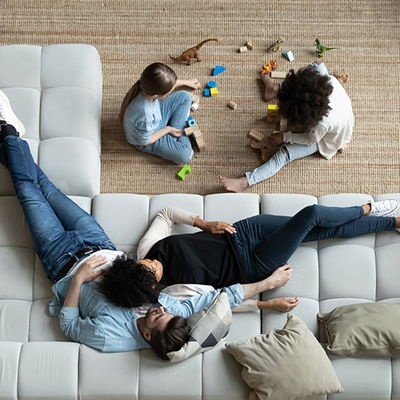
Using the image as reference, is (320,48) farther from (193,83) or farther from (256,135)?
(193,83)

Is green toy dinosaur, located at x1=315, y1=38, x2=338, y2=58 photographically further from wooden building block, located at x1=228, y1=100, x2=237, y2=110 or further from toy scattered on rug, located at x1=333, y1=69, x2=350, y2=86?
wooden building block, located at x1=228, y1=100, x2=237, y2=110

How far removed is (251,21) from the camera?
2.65 m

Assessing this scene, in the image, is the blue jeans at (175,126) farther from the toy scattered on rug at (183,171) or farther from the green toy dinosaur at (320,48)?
the green toy dinosaur at (320,48)

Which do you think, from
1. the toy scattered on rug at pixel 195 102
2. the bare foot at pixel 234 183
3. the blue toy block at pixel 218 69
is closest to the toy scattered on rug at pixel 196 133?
the toy scattered on rug at pixel 195 102

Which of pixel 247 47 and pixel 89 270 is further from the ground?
pixel 247 47

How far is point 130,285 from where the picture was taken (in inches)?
66.9

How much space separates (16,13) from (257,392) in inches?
→ 107

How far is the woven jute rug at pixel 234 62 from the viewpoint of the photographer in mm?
2508

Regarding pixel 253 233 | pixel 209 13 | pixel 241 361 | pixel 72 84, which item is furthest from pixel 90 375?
pixel 209 13

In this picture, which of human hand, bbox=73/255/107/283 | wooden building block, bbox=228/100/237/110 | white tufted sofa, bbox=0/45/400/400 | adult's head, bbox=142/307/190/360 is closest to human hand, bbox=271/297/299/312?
white tufted sofa, bbox=0/45/400/400

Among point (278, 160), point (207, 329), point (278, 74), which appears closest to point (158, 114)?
point (278, 160)

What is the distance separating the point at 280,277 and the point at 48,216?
1.14 meters

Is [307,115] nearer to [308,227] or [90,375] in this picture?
[308,227]

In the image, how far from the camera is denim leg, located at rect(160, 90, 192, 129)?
8.00 feet
